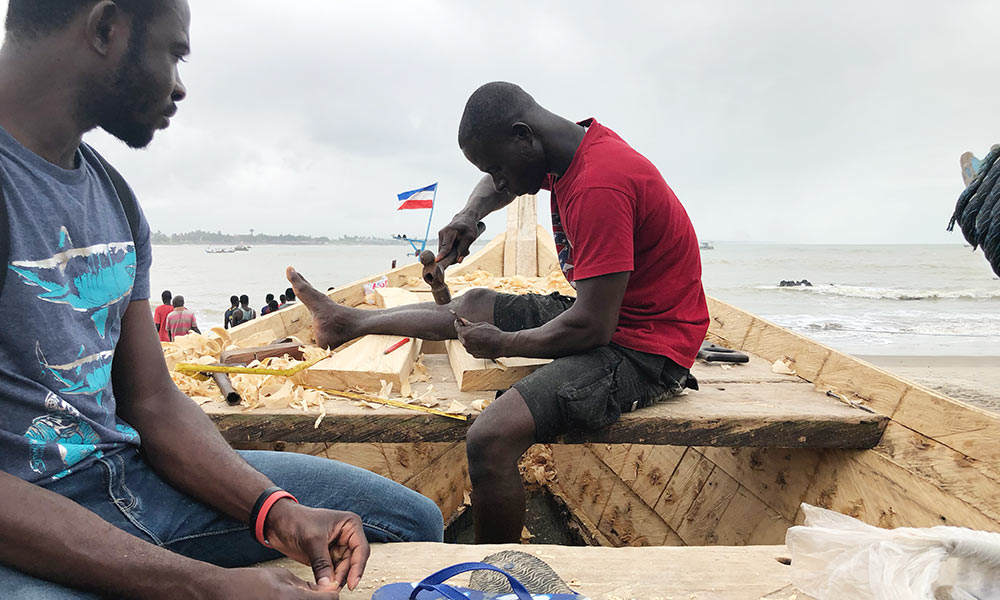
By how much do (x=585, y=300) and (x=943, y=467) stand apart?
1.29m

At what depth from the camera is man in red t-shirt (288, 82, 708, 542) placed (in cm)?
212

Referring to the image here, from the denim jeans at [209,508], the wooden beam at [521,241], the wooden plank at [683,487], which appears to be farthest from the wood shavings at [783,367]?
the wooden beam at [521,241]

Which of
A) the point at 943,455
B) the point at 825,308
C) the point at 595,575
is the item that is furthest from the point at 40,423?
the point at 825,308

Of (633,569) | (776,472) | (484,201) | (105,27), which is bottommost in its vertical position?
(776,472)

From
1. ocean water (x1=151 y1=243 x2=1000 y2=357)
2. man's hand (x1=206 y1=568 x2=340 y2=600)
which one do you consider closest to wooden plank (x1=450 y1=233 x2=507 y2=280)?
man's hand (x1=206 y1=568 x2=340 y2=600)

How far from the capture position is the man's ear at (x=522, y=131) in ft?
8.10

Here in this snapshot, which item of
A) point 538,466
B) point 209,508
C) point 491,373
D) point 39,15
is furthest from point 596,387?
point 538,466

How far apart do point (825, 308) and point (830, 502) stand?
20.4 meters

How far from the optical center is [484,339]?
2.48 meters

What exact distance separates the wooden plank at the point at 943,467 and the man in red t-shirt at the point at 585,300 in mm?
736

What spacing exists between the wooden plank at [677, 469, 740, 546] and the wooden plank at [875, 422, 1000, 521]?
699 mm

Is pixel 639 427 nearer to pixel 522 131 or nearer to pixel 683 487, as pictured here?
pixel 683 487

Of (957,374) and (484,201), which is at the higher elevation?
(484,201)

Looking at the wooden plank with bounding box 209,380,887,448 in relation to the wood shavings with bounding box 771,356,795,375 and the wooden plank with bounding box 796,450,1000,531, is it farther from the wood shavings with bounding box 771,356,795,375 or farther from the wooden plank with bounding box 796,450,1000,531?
the wood shavings with bounding box 771,356,795,375
